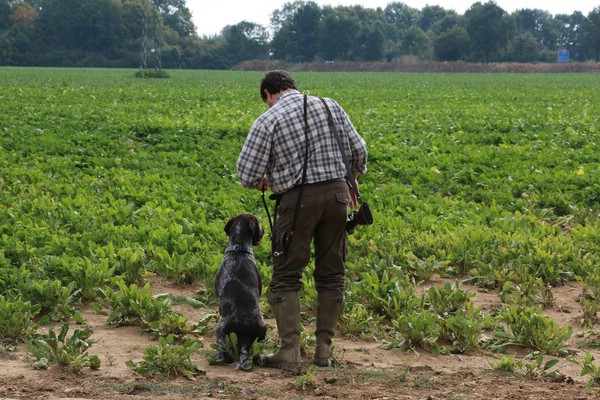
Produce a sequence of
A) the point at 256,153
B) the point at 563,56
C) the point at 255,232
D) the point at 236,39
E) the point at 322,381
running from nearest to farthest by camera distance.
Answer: the point at 322,381
the point at 256,153
the point at 255,232
the point at 563,56
the point at 236,39

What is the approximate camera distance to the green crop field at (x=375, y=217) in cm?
676

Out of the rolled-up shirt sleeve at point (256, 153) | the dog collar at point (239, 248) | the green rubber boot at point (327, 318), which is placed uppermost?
the rolled-up shirt sleeve at point (256, 153)

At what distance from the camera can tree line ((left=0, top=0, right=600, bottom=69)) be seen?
11212cm

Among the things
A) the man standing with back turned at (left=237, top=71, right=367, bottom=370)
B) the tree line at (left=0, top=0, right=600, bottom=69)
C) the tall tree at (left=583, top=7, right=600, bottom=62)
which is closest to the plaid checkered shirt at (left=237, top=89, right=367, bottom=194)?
the man standing with back turned at (left=237, top=71, right=367, bottom=370)

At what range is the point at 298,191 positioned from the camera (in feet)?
17.9

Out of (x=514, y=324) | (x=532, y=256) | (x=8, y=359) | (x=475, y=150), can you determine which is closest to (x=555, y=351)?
(x=514, y=324)

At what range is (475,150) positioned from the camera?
14953 mm

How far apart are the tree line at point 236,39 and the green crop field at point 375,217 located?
9036 cm

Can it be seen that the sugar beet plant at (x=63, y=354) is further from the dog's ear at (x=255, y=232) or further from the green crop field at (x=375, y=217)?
the dog's ear at (x=255, y=232)

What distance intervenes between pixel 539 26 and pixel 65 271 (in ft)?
538

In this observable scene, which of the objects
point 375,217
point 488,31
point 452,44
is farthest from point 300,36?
point 375,217

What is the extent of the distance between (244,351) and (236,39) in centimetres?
12404

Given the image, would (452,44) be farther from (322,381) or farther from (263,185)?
(322,381)

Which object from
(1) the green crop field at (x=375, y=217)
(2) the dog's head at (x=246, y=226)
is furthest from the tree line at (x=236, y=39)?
(2) the dog's head at (x=246, y=226)
